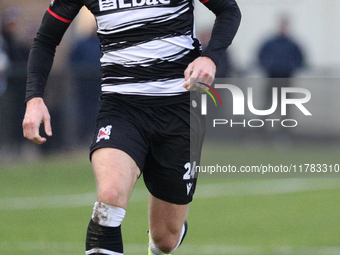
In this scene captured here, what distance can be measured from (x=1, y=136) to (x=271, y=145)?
5.23 m

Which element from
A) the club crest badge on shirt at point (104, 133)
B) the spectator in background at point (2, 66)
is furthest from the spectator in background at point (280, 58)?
the club crest badge on shirt at point (104, 133)

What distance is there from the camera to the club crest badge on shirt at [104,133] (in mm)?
4611

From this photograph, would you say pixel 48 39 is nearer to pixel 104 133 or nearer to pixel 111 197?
pixel 104 133

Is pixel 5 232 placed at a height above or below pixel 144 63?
below

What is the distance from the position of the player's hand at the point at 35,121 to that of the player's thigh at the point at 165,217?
1.14m

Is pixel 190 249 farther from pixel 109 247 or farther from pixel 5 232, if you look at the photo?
pixel 109 247

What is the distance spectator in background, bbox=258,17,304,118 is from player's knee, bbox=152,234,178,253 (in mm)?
8866

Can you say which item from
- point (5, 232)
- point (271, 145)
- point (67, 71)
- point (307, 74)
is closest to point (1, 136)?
point (67, 71)

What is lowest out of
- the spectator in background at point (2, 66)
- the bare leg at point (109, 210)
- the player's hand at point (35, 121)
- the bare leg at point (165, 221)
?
the spectator in background at point (2, 66)

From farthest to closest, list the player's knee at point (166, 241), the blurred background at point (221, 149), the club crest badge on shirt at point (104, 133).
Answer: the blurred background at point (221, 149) < the player's knee at point (166, 241) < the club crest badge on shirt at point (104, 133)

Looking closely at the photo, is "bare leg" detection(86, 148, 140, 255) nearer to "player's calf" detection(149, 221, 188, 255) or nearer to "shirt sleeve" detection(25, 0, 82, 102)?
"shirt sleeve" detection(25, 0, 82, 102)

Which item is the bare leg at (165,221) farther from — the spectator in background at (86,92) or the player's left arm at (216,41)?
the spectator in background at (86,92)

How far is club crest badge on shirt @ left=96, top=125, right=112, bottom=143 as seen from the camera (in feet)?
15.1

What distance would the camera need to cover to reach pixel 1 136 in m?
11.7
